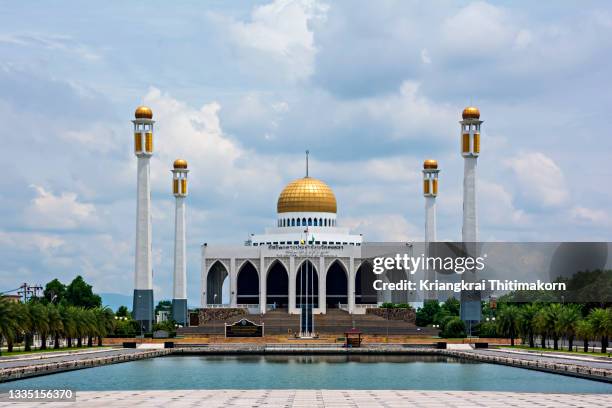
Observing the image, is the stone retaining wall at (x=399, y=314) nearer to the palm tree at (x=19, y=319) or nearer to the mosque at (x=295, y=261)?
the mosque at (x=295, y=261)

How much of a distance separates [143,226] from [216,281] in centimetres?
2313

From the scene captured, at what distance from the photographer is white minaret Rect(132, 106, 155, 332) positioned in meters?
104

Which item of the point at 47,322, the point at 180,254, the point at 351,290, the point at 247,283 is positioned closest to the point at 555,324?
the point at 47,322

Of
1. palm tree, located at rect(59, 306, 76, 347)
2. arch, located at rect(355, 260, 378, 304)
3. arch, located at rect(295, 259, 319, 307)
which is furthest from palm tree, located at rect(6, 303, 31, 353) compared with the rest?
arch, located at rect(355, 260, 378, 304)

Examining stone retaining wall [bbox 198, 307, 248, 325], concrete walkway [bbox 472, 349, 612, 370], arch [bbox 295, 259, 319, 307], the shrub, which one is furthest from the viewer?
arch [bbox 295, 259, 319, 307]

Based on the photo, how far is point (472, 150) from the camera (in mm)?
105500

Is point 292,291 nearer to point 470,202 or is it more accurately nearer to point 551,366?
point 470,202

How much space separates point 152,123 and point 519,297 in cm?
4120

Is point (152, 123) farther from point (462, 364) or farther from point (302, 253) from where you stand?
point (462, 364)

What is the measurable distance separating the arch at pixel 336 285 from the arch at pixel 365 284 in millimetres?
2596

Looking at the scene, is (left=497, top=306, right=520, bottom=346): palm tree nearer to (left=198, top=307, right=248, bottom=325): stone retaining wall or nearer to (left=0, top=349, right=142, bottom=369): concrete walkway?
(left=0, top=349, right=142, bottom=369): concrete walkway

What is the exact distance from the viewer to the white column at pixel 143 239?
10500cm

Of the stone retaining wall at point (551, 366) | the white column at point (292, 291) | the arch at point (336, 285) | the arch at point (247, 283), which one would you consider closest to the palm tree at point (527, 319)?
the stone retaining wall at point (551, 366)

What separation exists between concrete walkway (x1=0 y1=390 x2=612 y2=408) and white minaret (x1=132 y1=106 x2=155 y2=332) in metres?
55.9
